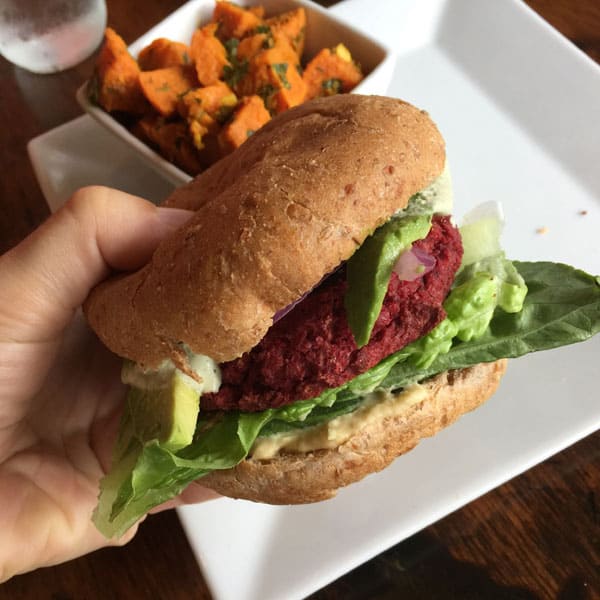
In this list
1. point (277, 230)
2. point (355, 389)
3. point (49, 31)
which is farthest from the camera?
point (49, 31)

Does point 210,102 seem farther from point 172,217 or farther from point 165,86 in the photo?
point 172,217

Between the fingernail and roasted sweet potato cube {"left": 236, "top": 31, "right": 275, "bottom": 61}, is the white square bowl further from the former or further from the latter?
the fingernail

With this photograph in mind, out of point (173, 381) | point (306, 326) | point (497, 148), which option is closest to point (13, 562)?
point (173, 381)

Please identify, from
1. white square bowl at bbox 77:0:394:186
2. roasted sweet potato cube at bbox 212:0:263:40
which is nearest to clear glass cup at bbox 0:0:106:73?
white square bowl at bbox 77:0:394:186

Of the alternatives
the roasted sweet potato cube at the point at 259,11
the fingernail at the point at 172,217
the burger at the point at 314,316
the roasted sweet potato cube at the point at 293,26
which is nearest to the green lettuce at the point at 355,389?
the burger at the point at 314,316

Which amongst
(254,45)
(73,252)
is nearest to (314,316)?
(73,252)
